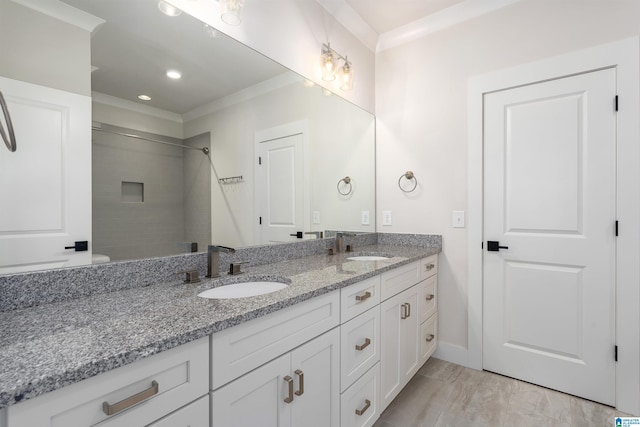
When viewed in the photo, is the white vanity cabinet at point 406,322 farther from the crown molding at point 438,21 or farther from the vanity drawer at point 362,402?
the crown molding at point 438,21

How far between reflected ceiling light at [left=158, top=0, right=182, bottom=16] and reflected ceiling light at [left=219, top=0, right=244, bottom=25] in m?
0.22

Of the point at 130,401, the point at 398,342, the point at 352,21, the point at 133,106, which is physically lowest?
the point at 398,342

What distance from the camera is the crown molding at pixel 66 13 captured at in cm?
92

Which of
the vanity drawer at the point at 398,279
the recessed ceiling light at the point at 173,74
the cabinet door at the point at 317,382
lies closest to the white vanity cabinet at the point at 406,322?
the vanity drawer at the point at 398,279

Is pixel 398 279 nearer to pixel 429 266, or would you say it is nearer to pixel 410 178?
pixel 429 266

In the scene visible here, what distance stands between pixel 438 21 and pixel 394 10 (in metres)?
0.35

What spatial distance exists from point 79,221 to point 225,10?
1126 millimetres

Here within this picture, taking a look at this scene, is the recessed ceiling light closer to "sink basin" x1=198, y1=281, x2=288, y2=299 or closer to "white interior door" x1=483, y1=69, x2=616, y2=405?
"sink basin" x1=198, y1=281, x2=288, y2=299

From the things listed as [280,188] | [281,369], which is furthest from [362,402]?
[280,188]

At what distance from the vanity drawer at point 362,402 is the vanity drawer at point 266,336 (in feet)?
1.23

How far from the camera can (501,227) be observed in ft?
6.81

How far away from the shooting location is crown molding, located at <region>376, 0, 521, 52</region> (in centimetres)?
211

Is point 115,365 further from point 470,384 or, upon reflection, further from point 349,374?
point 470,384

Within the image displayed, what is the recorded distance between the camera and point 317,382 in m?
1.14
